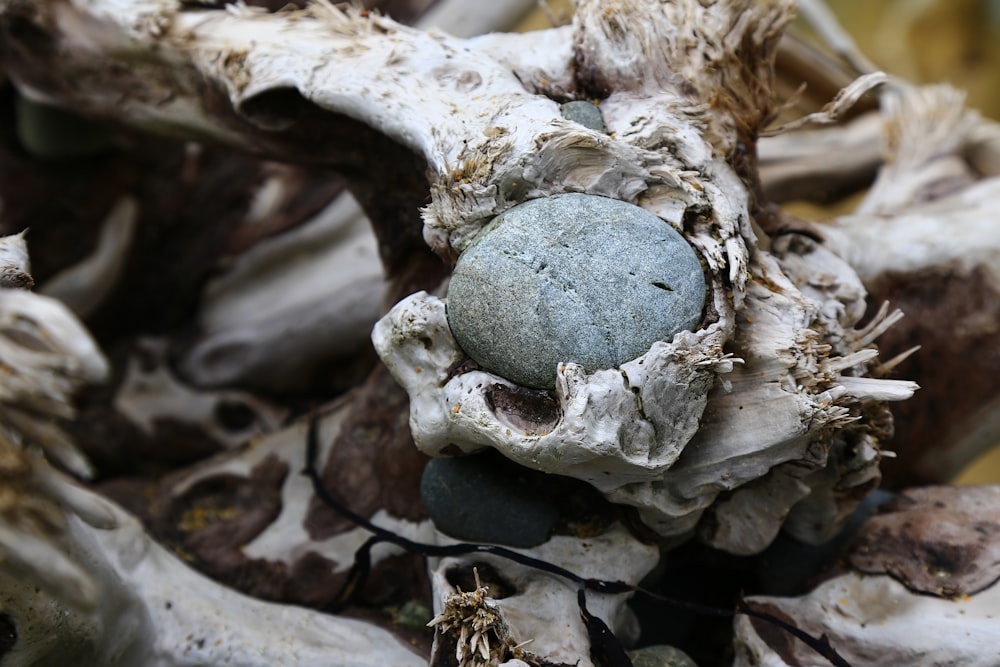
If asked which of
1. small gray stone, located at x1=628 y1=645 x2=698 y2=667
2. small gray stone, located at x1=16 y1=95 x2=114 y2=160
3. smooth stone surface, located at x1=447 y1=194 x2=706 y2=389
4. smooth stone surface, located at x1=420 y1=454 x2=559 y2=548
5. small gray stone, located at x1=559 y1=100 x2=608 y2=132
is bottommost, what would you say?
small gray stone, located at x1=628 y1=645 x2=698 y2=667

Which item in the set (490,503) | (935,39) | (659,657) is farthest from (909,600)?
(935,39)

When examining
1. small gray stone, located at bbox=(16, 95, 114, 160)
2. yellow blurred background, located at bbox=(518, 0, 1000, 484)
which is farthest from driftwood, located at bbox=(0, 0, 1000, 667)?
yellow blurred background, located at bbox=(518, 0, 1000, 484)

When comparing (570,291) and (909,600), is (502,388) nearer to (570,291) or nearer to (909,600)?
(570,291)

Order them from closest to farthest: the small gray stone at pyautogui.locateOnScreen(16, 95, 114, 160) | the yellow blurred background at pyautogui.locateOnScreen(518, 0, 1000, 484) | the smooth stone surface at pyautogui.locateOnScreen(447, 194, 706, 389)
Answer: the smooth stone surface at pyautogui.locateOnScreen(447, 194, 706, 389) → the small gray stone at pyautogui.locateOnScreen(16, 95, 114, 160) → the yellow blurred background at pyautogui.locateOnScreen(518, 0, 1000, 484)

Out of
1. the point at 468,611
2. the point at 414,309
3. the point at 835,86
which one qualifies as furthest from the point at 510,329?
the point at 835,86

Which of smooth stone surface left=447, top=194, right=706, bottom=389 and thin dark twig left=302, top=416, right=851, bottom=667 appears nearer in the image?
smooth stone surface left=447, top=194, right=706, bottom=389

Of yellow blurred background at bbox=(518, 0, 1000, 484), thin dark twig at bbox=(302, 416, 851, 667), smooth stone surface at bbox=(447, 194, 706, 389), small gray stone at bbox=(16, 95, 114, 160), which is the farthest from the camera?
yellow blurred background at bbox=(518, 0, 1000, 484)

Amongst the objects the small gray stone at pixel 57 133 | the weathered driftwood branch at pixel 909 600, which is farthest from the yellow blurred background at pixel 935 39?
the small gray stone at pixel 57 133

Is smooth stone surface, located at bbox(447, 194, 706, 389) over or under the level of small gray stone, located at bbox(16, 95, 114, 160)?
over

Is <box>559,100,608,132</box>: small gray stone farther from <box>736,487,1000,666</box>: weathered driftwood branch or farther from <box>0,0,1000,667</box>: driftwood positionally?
<box>736,487,1000,666</box>: weathered driftwood branch
